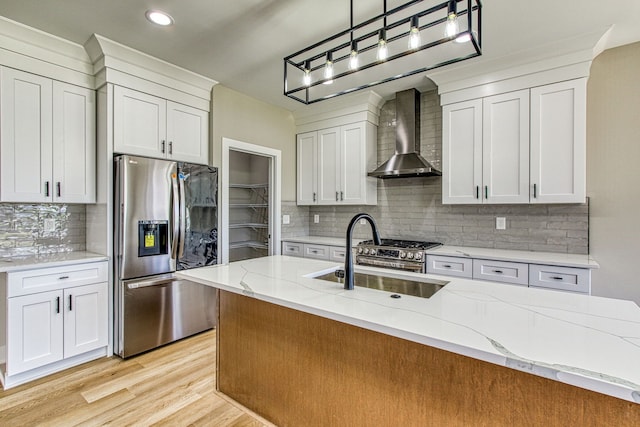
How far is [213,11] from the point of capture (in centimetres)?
227

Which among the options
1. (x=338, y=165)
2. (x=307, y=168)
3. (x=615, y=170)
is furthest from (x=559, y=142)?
(x=307, y=168)

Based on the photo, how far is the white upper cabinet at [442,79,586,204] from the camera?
2697mm

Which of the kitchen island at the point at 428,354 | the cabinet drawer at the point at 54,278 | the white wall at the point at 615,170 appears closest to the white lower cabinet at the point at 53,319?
the cabinet drawer at the point at 54,278

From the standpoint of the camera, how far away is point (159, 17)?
2336 mm

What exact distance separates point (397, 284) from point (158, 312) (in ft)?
7.48

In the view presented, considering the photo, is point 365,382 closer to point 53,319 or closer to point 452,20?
point 452,20

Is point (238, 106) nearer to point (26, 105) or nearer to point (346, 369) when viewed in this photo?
point (26, 105)

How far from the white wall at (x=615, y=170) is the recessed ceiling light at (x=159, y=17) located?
358 cm

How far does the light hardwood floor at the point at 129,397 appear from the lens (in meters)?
1.95

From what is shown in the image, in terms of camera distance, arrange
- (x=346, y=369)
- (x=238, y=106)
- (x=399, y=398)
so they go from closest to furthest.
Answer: (x=399, y=398), (x=346, y=369), (x=238, y=106)

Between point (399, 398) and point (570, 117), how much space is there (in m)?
2.76

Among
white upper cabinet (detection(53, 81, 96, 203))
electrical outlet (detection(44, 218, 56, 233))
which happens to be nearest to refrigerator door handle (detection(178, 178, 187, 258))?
white upper cabinet (detection(53, 81, 96, 203))

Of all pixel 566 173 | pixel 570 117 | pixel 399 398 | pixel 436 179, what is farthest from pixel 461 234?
pixel 399 398

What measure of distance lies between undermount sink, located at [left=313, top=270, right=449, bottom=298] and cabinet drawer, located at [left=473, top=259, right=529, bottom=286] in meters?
1.34
